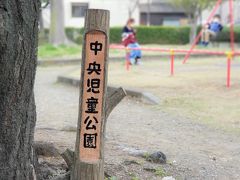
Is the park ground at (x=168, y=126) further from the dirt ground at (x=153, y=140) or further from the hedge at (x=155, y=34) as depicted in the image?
the hedge at (x=155, y=34)

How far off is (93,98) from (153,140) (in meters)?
2.87

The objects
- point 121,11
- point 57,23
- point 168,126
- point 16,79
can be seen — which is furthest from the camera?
point 121,11

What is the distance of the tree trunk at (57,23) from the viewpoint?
21.9m

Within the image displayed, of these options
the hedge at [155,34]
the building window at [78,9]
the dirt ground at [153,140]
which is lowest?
the dirt ground at [153,140]

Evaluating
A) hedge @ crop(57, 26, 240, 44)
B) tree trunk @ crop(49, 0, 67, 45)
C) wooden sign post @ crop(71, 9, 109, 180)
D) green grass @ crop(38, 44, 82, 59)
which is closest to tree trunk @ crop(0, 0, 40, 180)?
wooden sign post @ crop(71, 9, 109, 180)

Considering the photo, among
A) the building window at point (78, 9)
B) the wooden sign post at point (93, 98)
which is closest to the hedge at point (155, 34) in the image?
the building window at point (78, 9)

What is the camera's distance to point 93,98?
3773 millimetres

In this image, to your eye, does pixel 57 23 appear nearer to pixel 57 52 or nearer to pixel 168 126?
pixel 57 52

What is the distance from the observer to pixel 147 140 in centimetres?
651

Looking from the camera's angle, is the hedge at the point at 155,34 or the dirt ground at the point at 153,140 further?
the hedge at the point at 155,34

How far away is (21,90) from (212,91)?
24.8 feet

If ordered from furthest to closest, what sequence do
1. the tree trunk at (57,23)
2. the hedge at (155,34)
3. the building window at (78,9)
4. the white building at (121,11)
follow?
the building window at (78,9), the white building at (121,11), the hedge at (155,34), the tree trunk at (57,23)

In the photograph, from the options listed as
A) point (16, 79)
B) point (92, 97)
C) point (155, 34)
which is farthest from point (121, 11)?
point (16, 79)

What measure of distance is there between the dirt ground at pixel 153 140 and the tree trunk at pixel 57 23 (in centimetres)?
1270
